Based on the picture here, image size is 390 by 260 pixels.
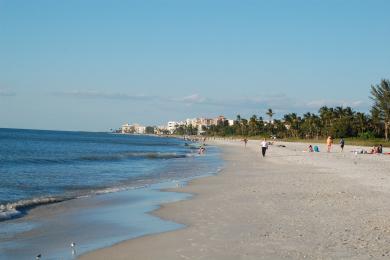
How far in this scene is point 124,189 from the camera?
19281mm

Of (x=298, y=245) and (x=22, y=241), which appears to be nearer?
(x=298, y=245)

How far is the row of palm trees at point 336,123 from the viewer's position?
92312mm

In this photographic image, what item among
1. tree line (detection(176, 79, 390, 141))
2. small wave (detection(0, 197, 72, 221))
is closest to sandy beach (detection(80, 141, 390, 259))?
small wave (detection(0, 197, 72, 221))

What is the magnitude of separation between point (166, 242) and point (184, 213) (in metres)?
3.67

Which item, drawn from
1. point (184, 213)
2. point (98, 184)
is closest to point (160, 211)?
point (184, 213)

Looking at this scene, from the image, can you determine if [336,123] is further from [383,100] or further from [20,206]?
[20,206]

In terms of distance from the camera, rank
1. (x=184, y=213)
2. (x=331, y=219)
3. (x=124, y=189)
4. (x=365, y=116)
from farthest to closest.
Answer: (x=365, y=116), (x=124, y=189), (x=184, y=213), (x=331, y=219)

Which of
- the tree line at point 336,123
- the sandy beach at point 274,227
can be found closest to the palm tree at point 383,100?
the tree line at point 336,123

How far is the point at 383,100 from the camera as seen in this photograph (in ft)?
301

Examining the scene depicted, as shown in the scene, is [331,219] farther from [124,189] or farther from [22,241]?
[124,189]

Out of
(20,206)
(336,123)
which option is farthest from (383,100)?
(20,206)

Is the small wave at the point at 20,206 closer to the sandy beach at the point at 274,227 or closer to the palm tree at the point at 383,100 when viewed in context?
the sandy beach at the point at 274,227

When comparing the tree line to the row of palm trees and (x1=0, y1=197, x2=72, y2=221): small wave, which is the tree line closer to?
the row of palm trees

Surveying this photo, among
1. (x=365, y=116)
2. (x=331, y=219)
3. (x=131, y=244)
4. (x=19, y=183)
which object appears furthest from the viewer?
(x=365, y=116)
